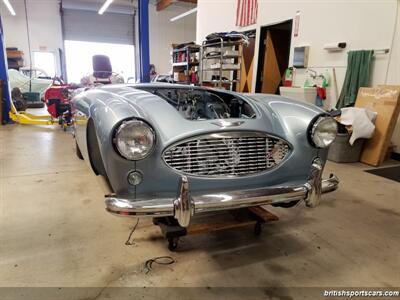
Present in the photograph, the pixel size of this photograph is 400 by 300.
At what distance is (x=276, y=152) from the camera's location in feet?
5.06

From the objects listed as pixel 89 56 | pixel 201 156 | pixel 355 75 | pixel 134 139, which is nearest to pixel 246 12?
pixel 355 75

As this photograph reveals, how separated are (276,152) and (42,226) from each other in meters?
1.54

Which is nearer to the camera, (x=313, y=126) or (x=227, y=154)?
(x=227, y=154)

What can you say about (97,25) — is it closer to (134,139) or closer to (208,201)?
(134,139)

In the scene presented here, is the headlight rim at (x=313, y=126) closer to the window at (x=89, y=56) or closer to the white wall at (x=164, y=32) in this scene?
the window at (x=89, y=56)

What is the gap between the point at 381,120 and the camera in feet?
11.6

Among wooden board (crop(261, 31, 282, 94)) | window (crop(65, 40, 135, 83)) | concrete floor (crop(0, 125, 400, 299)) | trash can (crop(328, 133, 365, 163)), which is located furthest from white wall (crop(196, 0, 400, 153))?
window (crop(65, 40, 135, 83))

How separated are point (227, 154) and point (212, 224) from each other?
16.9 inches

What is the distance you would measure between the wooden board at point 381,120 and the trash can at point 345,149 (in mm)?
115

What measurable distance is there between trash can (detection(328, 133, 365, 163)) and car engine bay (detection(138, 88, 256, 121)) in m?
1.98

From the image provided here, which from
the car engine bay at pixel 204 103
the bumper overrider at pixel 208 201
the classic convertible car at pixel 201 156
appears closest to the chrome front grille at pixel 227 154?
the classic convertible car at pixel 201 156

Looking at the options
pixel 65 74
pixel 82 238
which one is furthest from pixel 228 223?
pixel 65 74

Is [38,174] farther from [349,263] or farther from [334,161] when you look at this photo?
[334,161]

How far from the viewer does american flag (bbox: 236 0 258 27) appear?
6.25 metres
